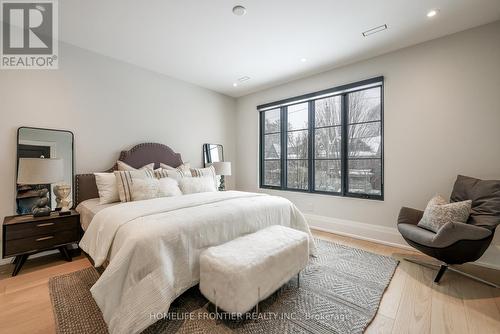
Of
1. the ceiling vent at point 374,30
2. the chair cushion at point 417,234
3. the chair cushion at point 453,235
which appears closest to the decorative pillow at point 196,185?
the chair cushion at point 417,234

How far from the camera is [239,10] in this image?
225 cm

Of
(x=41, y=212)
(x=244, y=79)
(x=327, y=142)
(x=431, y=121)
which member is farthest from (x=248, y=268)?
(x=244, y=79)

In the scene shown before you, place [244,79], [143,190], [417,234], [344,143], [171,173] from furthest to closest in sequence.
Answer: [244,79] → [344,143] → [171,173] → [143,190] → [417,234]

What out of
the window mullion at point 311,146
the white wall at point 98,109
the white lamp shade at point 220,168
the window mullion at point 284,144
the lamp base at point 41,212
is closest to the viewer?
the lamp base at point 41,212

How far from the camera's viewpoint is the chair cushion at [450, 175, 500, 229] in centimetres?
206

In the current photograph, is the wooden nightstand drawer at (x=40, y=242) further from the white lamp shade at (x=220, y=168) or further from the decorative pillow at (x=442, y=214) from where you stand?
the decorative pillow at (x=442, y=214)

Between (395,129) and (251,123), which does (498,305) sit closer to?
(395,129)

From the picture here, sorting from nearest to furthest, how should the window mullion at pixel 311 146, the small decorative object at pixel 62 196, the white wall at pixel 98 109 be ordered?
the white wall at pixel 98 109 < the small decorative object at pixel 62 196 < the window mullion at pixel 311 146

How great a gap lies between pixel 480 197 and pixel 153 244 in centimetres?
317

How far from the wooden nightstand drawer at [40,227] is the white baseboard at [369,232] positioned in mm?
3509

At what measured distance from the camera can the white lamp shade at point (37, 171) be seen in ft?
7.47

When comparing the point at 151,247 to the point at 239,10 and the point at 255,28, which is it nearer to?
the point at 239,10

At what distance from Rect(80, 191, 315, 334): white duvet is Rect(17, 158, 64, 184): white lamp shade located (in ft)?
2.73

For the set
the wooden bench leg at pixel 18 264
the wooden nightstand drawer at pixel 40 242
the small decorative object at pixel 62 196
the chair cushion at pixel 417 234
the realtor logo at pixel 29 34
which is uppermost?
the realtor logo at pixel 29 34
